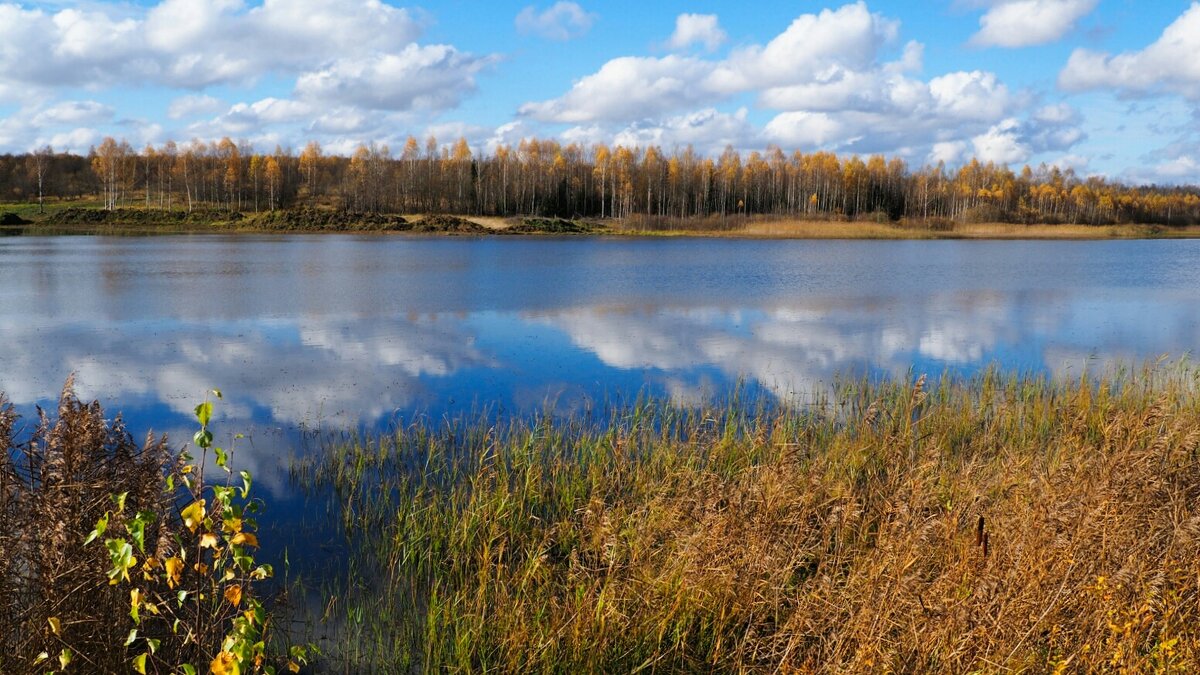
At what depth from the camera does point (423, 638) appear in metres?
5.47

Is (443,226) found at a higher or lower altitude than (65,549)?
higher

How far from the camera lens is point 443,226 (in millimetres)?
70375

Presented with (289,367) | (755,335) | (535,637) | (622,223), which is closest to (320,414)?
(289,367)

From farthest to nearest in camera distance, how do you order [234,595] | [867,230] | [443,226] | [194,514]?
[867,230], [443,226], [234,595], [194,514]

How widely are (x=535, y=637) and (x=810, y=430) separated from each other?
220 inches

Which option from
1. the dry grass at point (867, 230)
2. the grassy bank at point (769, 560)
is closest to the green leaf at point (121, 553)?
the grassy bank at point (769, 560)

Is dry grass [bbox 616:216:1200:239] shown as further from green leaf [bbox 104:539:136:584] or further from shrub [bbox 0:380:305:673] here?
green leaf [bbox 104:539:136:584]

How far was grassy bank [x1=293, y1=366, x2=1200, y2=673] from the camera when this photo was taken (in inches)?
163

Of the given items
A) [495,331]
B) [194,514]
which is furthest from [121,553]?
[495,331]

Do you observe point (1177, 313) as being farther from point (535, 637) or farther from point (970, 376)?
point (535, 637)

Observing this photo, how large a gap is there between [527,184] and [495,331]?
7085 cm

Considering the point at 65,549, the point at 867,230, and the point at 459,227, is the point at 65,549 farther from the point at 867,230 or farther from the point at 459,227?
the point at 867,230

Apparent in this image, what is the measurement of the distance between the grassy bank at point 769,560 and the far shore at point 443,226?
202 ft

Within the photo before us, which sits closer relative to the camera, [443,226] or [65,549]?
[65,549]
